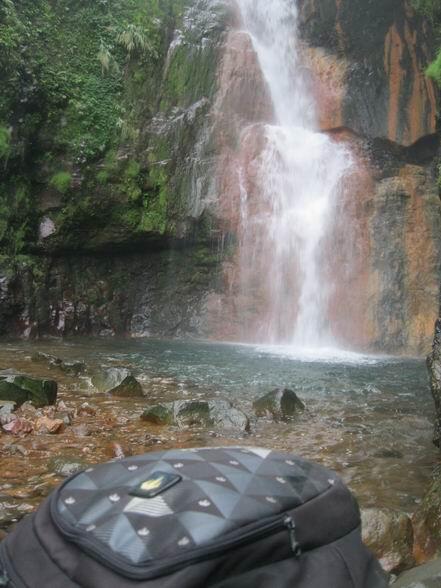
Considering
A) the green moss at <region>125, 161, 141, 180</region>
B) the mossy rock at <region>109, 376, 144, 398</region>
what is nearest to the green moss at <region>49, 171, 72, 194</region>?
the green moss at <region>125, 161, 141, 180</region>

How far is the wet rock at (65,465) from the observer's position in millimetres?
4068

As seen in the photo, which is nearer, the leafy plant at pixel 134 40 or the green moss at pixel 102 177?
the green moss at pixel 102 177

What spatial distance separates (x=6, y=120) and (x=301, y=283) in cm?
847

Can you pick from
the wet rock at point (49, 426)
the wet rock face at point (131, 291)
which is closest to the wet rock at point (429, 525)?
the wet rock at point (49, 426)

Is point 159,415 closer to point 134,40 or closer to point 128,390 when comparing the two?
point 128,390

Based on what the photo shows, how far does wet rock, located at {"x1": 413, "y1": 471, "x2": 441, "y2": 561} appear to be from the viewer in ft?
10.1

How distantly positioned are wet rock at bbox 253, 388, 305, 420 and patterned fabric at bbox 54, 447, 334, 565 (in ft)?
15.2

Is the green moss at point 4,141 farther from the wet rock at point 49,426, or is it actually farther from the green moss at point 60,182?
the wet rock at point 49,426

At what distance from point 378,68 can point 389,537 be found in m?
15.0

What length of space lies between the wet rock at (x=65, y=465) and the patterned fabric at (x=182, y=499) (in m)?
2.69

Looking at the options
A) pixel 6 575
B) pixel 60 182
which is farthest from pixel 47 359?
pixel 6 575

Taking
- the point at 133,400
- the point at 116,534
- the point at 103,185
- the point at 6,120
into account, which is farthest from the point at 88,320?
the point at 116,534

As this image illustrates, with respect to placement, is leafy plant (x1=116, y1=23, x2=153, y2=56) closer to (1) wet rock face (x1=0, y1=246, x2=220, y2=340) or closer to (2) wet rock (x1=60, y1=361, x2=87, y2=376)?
(1) wet rock face (x1=0, y1=246, x2=220, y2=340)

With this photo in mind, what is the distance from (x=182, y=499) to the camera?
1381mm
